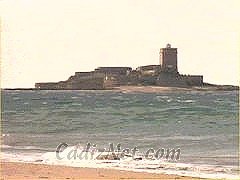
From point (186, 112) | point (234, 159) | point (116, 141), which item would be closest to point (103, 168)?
point (234, 159)

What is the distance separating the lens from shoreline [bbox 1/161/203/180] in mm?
8000

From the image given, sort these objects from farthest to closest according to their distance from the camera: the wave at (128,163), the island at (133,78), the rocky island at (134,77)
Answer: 1. the island at (133,78)
2. the rocky island at (134,77)
3. the wave at (128,163)

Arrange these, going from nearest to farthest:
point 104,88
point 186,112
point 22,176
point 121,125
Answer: point 22,176 < point 121,125 < point 104,88 < point 186,112

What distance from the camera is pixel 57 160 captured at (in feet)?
33.0

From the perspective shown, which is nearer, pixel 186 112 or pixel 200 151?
pixel 200 151

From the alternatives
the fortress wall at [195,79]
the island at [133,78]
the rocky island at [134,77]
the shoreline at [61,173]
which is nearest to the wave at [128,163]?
the shoreline at [61,173]

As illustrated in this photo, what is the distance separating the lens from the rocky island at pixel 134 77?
51.9 ft

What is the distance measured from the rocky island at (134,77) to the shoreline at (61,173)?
4573mm

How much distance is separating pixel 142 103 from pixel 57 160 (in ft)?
79.7

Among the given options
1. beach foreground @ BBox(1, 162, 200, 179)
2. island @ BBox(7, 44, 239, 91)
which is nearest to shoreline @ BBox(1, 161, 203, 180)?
beach foreground @ BBox(1, 162, 200, 179)

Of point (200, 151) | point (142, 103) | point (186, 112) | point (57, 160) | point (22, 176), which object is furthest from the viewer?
point (142, 103)

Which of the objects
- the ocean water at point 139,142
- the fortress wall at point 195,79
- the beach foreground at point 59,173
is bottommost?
the beach foreground at point 59,173

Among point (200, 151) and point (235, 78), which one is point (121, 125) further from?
point (200, 151)

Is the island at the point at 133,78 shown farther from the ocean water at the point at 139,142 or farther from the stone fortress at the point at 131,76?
the ocean water at the point at 139,142
